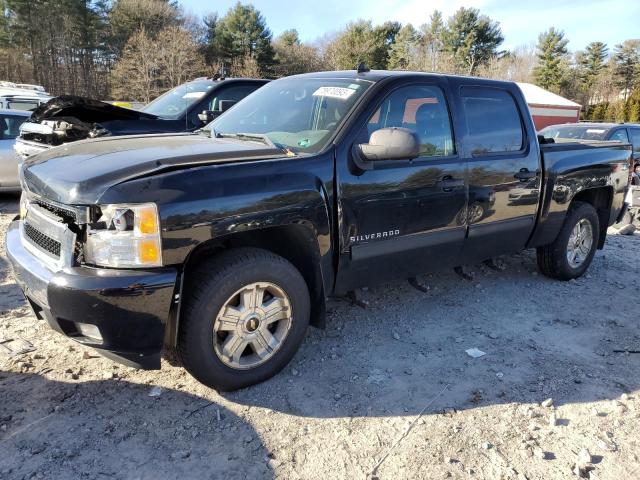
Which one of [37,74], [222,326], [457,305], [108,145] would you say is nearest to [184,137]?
[108,145]

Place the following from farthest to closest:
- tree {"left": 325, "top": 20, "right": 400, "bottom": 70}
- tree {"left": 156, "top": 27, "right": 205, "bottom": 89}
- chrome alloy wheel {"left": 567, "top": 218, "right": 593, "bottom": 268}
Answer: tree {"left": 325, "top": 20, "right": 400, "bottom": 70}, tree {"left": 156, "top": 27, "right": 205, "bottom": 89}, chrome alloy wheel {"left": 567, "top": 218, "right": 593, "bottom": 268}

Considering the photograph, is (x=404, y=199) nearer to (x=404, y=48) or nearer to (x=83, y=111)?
(x=83, y=111)

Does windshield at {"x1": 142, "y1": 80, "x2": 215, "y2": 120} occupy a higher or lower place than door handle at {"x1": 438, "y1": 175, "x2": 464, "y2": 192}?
higher

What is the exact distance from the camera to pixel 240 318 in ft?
9.75

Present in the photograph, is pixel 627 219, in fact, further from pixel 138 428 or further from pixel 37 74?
pixel 37 74

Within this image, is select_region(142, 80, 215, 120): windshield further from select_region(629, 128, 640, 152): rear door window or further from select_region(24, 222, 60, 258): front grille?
select_region(629, 128, 640, 152): rear door window

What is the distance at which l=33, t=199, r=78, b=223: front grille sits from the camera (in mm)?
2652

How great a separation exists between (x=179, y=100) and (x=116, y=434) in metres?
5.75

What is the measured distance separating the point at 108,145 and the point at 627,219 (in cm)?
890

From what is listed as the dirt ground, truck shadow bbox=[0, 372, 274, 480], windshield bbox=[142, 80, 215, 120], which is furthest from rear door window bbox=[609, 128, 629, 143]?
truck shadow bbox=[0, 372, 274, 480]

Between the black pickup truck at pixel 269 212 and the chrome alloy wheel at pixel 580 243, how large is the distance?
0.84 metres

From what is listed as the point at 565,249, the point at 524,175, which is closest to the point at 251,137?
the point at 524,175

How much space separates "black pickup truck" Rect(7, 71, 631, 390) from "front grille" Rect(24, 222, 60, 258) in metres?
0.01

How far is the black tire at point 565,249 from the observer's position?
5129 millimetres
